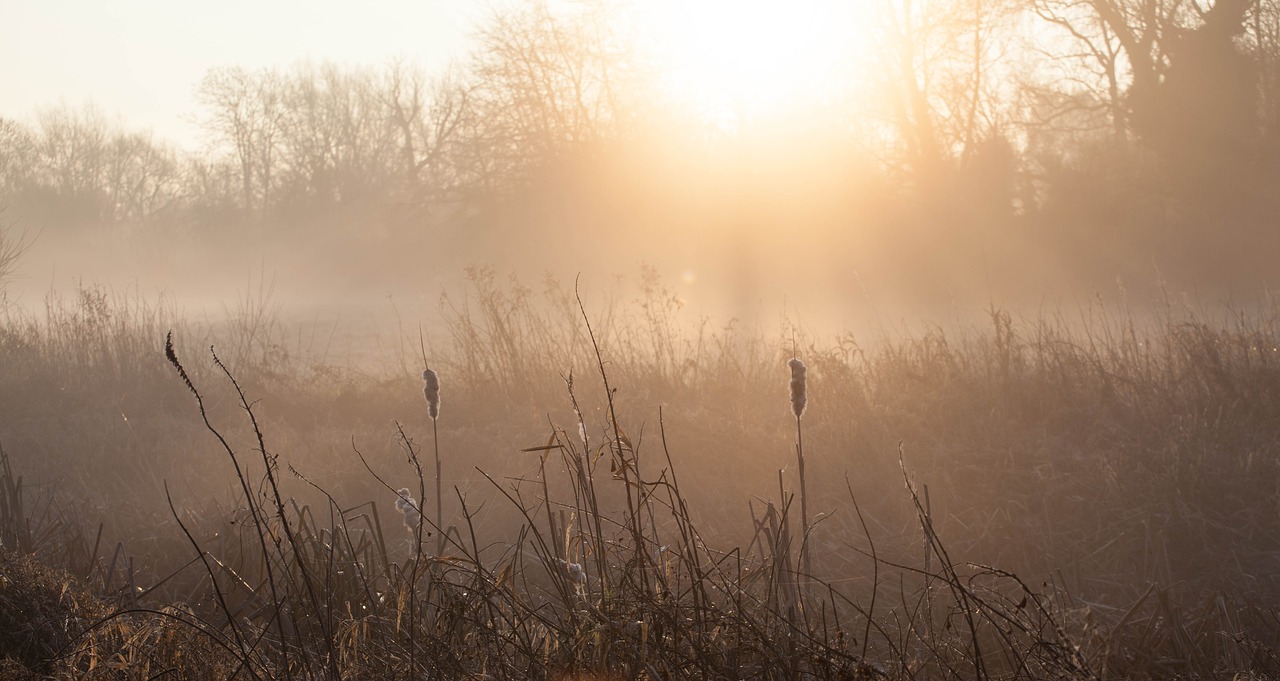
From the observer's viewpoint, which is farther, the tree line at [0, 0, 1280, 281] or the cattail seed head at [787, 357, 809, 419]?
the tree line at [0, 0, 1280, 281]

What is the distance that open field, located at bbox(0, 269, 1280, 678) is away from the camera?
8.18ft

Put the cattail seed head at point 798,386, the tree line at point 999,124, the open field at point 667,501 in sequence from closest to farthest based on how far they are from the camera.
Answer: the cattail seed head at point 798,386, the open field at point 667,501, the tree line at point 999,124

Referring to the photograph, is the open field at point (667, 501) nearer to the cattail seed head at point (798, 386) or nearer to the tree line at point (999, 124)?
the cattail seed head at point (798, 386)

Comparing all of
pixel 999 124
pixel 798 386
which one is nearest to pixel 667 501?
pixel 798 386

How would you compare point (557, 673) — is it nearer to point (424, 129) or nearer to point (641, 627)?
point (641, 627)

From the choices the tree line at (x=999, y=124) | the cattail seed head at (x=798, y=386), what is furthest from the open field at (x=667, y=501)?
the tree line at (x=999, y=124)

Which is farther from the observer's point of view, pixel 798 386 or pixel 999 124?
pixel 999 124

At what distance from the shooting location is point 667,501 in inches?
222

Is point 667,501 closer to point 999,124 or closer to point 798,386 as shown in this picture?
point 798,386

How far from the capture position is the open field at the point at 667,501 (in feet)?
8.18

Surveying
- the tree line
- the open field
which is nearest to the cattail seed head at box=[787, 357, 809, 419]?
the open field

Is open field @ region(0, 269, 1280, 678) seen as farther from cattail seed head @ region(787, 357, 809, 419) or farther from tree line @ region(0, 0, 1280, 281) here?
tree line @ region(0, 0, 1280, 281)

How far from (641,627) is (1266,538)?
4.05m

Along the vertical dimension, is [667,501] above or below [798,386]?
below
